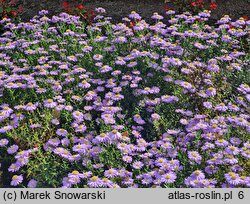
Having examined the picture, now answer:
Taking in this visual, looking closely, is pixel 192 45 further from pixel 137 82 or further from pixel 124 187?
pixel 124 187

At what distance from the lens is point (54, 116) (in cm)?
523

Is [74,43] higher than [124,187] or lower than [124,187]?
higher

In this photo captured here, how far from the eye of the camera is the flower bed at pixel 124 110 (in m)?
4.50

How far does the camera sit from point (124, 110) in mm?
5582

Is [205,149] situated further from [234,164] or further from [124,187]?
[124,187]

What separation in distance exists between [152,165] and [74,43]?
102 inches

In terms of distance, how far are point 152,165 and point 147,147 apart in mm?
510

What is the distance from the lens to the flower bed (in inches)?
177

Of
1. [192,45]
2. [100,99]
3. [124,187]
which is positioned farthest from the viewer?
[192,45]

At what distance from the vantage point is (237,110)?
515cm

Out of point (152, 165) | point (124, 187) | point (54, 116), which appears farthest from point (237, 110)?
point (54, 116)

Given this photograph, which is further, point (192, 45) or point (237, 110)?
point (192, 45)
